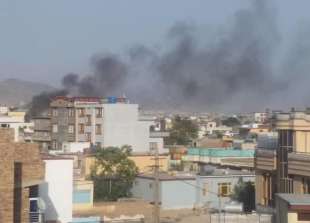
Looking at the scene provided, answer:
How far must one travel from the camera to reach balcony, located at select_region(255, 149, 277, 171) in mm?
33625

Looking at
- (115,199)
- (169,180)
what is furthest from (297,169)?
(115,199)

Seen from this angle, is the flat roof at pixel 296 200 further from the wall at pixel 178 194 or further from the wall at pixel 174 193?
the wall at pixel 178 194

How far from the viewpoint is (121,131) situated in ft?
211

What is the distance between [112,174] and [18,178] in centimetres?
3726

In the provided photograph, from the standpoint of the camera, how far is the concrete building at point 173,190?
4447 centimetres

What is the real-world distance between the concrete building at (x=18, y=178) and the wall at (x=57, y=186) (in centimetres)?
267

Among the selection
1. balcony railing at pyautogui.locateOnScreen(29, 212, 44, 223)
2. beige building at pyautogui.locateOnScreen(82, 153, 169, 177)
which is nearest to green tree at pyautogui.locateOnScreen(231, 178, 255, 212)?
beige building at pyautogui.locateOnScreen(82, 153, 169, 177)

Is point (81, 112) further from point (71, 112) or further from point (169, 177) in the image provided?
point (169, 177)

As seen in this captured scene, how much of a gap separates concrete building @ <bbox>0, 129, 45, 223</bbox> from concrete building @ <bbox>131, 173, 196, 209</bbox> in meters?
31.3

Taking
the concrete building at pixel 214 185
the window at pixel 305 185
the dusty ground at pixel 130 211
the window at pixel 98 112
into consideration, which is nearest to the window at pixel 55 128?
the window at pixel 98 112

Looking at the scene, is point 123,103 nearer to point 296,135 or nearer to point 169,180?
point 169,180

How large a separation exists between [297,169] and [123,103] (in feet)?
119

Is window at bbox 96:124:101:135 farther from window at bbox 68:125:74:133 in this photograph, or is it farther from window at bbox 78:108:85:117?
window at bbox 68:125:74:133

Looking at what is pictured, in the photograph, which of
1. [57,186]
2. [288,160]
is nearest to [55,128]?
[288,160]
